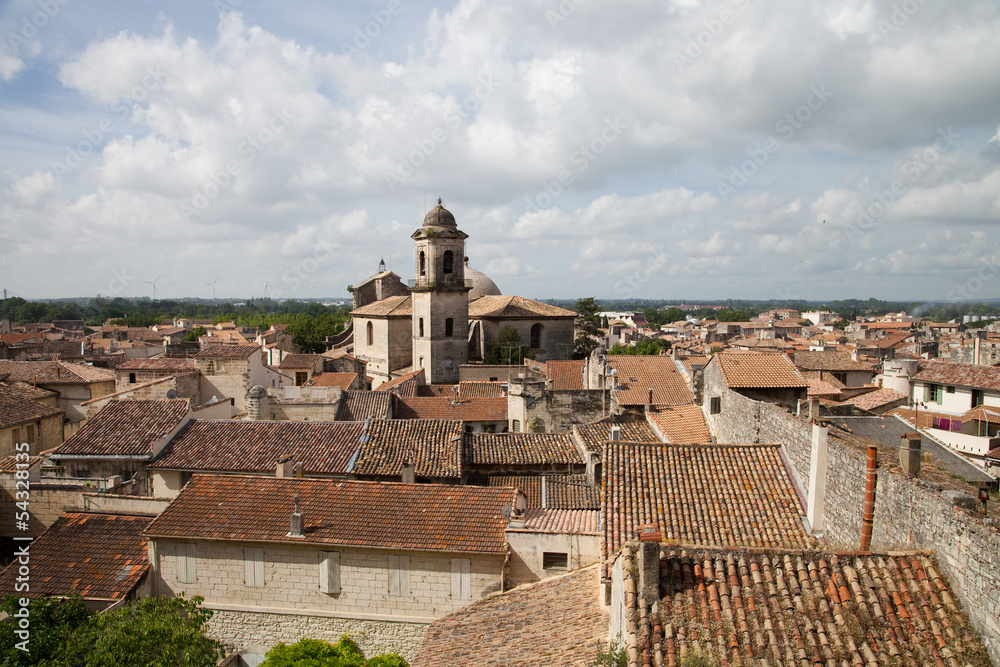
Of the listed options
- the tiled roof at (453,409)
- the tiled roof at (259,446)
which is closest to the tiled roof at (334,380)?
the tiled roof at (453,409)

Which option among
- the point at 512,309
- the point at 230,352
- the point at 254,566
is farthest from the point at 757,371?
the point at 512,309

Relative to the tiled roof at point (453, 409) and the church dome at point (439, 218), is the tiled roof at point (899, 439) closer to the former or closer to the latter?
the tiled roof at point (453, 409)

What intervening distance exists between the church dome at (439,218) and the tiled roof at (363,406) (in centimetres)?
1997

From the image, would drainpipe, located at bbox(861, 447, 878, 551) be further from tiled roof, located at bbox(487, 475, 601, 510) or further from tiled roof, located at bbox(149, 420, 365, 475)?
tiled roof, located at bbox(149, 420, 365, 475)

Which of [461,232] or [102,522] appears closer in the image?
[102,522]

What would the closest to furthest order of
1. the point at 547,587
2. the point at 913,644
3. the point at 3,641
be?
the point at 913,644 < the point at 3,641 < the point at 547,587

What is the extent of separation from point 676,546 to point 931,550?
Result: 8.17 ft

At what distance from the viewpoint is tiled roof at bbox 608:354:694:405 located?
25.1 metres

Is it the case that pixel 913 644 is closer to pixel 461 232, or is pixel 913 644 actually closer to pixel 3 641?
pixel 3 641

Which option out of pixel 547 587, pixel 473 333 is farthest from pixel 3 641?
pixel 473 333

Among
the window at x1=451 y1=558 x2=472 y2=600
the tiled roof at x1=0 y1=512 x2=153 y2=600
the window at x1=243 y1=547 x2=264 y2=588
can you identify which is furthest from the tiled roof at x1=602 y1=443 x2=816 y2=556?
the tiled roof at x1=0 y1=512 x2=153 y2=600

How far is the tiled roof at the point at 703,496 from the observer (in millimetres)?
9828

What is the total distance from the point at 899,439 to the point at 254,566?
15513 millimetres

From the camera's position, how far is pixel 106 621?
9.63 m
